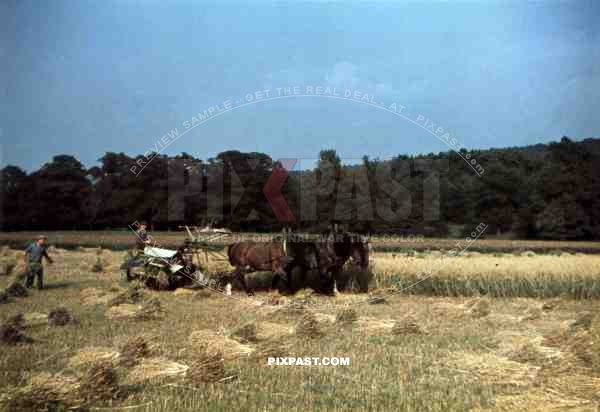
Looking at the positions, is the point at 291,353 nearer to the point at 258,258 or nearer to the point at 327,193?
the point at 258,258

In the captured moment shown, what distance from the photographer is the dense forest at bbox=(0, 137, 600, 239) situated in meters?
23.8

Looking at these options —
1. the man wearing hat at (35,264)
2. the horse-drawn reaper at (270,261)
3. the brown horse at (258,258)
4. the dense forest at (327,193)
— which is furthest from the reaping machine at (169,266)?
the dense forest at (327,193)

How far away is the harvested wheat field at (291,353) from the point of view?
6.36 metres

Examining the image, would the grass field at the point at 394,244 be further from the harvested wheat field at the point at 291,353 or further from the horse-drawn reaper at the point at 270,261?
the harvested wheat field at the point at 291,353

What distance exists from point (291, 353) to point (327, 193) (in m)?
15.3

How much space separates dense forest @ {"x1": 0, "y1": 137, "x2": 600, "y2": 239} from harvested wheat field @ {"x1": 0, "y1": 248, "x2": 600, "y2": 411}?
873 cm

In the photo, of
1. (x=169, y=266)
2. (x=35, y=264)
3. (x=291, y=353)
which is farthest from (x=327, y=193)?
(x=291, y=353)

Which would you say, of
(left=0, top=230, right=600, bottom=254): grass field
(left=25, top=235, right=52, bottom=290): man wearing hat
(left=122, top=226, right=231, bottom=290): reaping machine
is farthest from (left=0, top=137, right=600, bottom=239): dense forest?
(left=25, top=235, right=52, bottom=290): man wearing hat

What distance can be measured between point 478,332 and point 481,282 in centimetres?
624

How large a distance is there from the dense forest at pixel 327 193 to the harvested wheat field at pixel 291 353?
28.6ft

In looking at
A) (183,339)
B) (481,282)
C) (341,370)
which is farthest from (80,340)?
(481,282)

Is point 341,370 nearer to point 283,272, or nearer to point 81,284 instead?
point 283,272

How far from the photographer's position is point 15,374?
7.24 metres

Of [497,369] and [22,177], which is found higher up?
[22,177]
